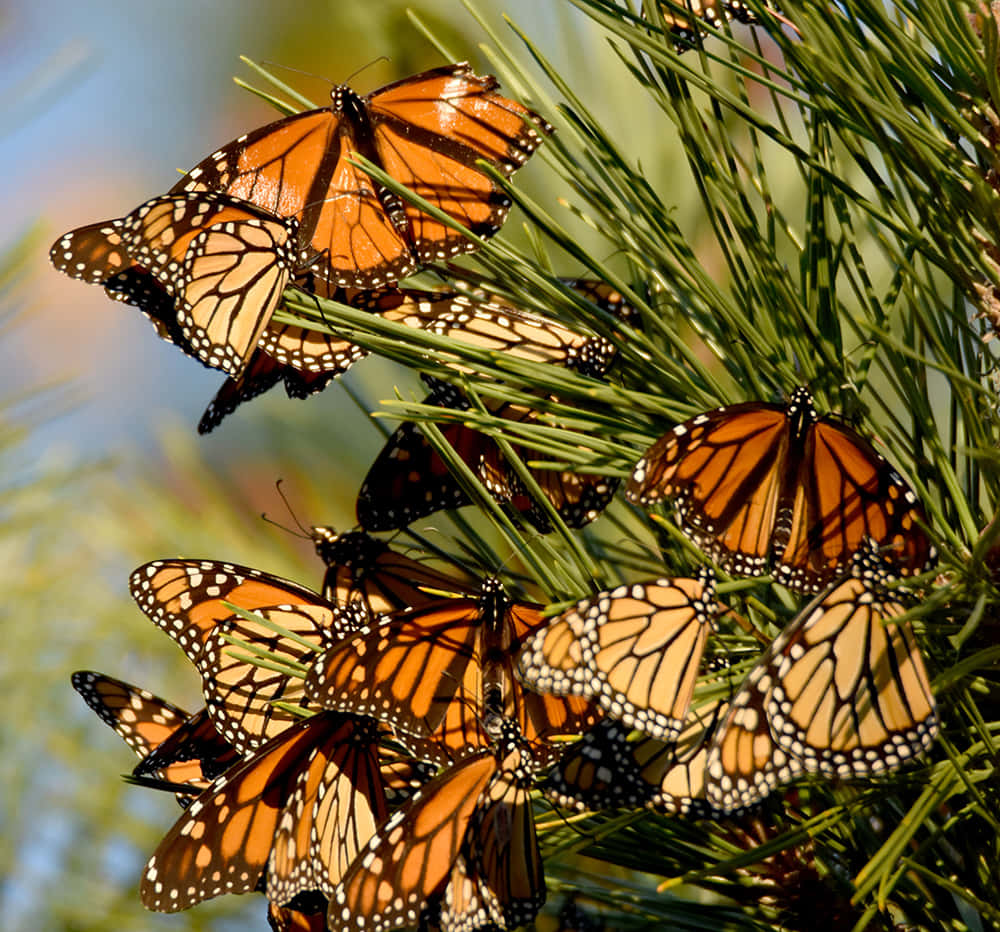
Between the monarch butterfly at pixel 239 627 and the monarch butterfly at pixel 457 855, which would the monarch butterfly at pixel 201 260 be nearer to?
the monarch butterfly at pixel 239 627

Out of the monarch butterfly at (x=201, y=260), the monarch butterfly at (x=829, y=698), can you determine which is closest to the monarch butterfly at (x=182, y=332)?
the monarch butterfly at (x=201, y=260)

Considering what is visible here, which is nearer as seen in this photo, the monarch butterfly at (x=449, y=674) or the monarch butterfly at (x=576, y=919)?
the monarch butterfly at (x=449, y=674)

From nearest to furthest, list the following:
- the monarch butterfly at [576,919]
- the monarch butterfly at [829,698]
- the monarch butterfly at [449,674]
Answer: the monarch butterfly at [829,698] → the monarch butterfly at [449,674] → the monarch butterfly at [576,919]

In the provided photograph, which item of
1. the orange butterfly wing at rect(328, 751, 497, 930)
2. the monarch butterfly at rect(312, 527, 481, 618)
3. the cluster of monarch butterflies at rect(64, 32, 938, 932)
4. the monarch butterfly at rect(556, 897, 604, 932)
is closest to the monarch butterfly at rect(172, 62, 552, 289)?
the cluster of monarch butterflies at rect(64, 32, 938, 932)

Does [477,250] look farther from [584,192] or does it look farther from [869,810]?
[869,810]

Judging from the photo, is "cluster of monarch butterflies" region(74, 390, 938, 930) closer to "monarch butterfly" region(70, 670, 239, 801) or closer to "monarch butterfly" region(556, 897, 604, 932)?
"monarch butterfly" region(70, 670, 239, 801)
